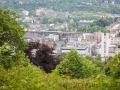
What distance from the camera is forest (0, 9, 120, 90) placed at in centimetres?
313

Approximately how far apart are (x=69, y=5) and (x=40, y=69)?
45755mm

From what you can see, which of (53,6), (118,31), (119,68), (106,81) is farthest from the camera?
(53,6)

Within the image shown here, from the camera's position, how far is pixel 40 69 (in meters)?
8.30

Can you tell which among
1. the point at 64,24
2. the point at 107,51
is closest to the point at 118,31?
the point at 64,24

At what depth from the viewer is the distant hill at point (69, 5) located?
51547 mm

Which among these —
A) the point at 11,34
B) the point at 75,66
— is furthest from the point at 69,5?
the point at 11,34

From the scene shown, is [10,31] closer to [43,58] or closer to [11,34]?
[11,34]

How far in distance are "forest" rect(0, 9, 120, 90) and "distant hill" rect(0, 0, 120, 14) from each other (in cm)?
4195

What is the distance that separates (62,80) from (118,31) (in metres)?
33.1

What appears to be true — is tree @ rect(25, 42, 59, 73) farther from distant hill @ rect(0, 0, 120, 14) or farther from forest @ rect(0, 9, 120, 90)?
distant hill @ rect(0, 0, 120, 14)

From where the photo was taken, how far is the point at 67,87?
17.5ft

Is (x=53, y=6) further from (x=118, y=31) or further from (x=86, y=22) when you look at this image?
(x=118, y=31)

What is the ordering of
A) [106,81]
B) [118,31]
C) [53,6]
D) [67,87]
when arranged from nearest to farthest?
[106,81] → [67,87] → [118,31] → [53,6]

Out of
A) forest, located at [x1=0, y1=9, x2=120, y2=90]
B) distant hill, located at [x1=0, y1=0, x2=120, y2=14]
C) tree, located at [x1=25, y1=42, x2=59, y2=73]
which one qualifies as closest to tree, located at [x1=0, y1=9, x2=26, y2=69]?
forest, located at [x1=0, y1=9, x2=120, y2=90]
